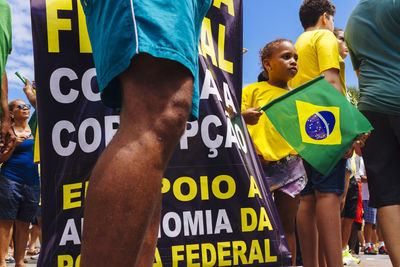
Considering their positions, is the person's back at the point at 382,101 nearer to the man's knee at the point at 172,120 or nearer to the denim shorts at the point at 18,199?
the man's knee at the point at 172,120

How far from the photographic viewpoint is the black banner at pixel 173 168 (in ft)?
5.93

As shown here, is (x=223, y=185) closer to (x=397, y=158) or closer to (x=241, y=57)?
(x=241, y=57)

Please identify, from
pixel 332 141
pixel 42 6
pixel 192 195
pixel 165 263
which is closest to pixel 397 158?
pixel 332 141

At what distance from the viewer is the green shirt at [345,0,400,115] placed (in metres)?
2.19

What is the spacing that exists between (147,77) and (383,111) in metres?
1.65

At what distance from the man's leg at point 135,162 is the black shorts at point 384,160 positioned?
5.06ft

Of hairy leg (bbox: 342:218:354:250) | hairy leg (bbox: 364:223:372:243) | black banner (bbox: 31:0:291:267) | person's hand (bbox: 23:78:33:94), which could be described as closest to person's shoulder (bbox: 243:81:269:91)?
black banner (bbox: 31:0:291:267)

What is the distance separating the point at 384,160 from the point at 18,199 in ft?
11.7

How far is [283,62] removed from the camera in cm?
309

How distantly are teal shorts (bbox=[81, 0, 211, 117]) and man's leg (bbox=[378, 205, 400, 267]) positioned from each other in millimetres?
1549

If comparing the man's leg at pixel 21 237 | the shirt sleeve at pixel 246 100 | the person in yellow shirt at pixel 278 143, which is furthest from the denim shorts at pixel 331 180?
the man's leg at pixel 21 237

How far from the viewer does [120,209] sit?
2.78 feet

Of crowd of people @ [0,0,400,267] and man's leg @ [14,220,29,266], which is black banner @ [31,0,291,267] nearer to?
crowd of people @ [0,0,400,267]

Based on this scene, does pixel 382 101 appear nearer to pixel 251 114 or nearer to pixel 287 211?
pixel 251 114
